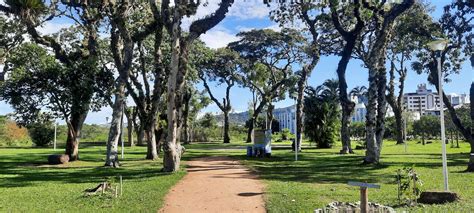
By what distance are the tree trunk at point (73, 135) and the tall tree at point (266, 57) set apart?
79.0 feet

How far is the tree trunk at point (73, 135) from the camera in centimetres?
2500

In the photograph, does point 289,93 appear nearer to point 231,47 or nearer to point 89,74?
point 231,47

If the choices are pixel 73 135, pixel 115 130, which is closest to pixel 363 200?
pixel 115 130

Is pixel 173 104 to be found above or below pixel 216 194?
above

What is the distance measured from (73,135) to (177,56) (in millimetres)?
9719

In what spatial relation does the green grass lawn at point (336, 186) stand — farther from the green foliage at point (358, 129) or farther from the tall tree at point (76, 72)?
the green foliage at point (358, 129)

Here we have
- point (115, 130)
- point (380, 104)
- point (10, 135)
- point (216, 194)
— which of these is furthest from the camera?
point (10, 135)

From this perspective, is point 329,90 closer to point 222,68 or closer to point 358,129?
point 222,68

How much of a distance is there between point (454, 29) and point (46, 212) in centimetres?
2806

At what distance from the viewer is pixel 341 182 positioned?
49.5ft

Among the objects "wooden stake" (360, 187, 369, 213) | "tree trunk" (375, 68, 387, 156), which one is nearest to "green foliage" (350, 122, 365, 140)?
"tree trunk" (375, 68, 387, 156)

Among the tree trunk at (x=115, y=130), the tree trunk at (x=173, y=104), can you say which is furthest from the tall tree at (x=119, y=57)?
the tree trunk at (x=173, y=104)

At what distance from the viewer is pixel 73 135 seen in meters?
25.0

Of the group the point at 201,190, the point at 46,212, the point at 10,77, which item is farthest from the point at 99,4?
the point at 46,212
